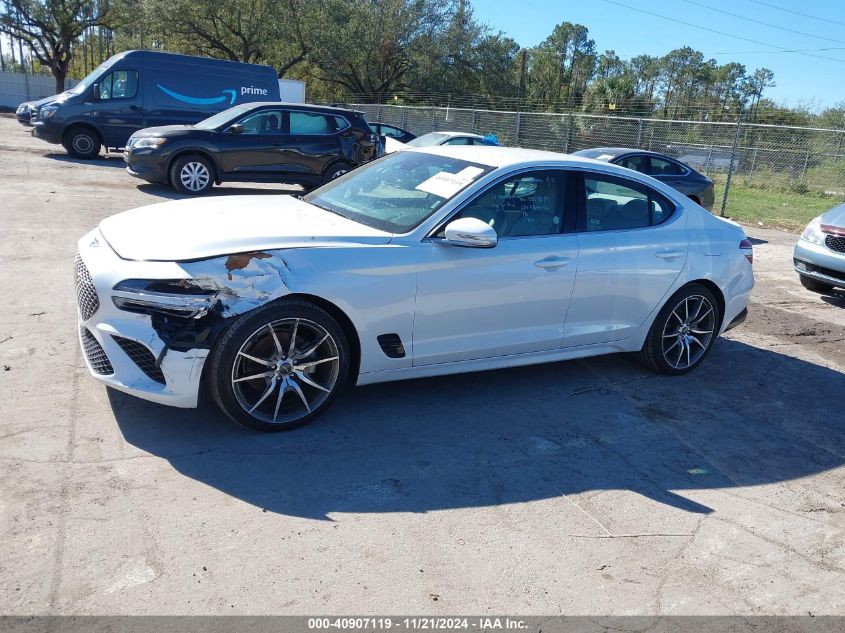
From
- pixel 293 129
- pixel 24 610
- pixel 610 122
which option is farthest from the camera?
pixel 610 122

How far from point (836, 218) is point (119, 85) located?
14.3 metres

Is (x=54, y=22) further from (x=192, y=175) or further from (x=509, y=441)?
(x=509, y=441)

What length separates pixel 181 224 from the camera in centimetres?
433

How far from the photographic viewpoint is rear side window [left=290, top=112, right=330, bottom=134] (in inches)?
529

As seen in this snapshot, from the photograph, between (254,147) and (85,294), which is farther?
(254,147)

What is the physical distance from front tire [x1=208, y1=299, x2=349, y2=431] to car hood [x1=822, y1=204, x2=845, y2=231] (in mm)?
7143

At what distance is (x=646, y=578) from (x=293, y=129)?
1167cm

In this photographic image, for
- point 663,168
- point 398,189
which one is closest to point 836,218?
point 663,168

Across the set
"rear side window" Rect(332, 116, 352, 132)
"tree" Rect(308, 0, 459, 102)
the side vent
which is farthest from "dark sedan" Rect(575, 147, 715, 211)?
"tree" Rect(308, 0, 459, 102)

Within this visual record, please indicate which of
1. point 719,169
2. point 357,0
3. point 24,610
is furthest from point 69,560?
point 357,0

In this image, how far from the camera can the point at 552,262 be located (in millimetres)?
4863

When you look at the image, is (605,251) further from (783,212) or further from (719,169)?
(719,169)

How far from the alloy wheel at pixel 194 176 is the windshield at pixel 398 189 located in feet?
25.4

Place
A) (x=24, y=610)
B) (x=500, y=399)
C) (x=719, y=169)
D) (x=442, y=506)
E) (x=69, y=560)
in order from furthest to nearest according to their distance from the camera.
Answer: (x=719, y=169) → (x=500, y=399) → (x=442, y=506) → (x=69, y=560) → (x=24, y=610)
